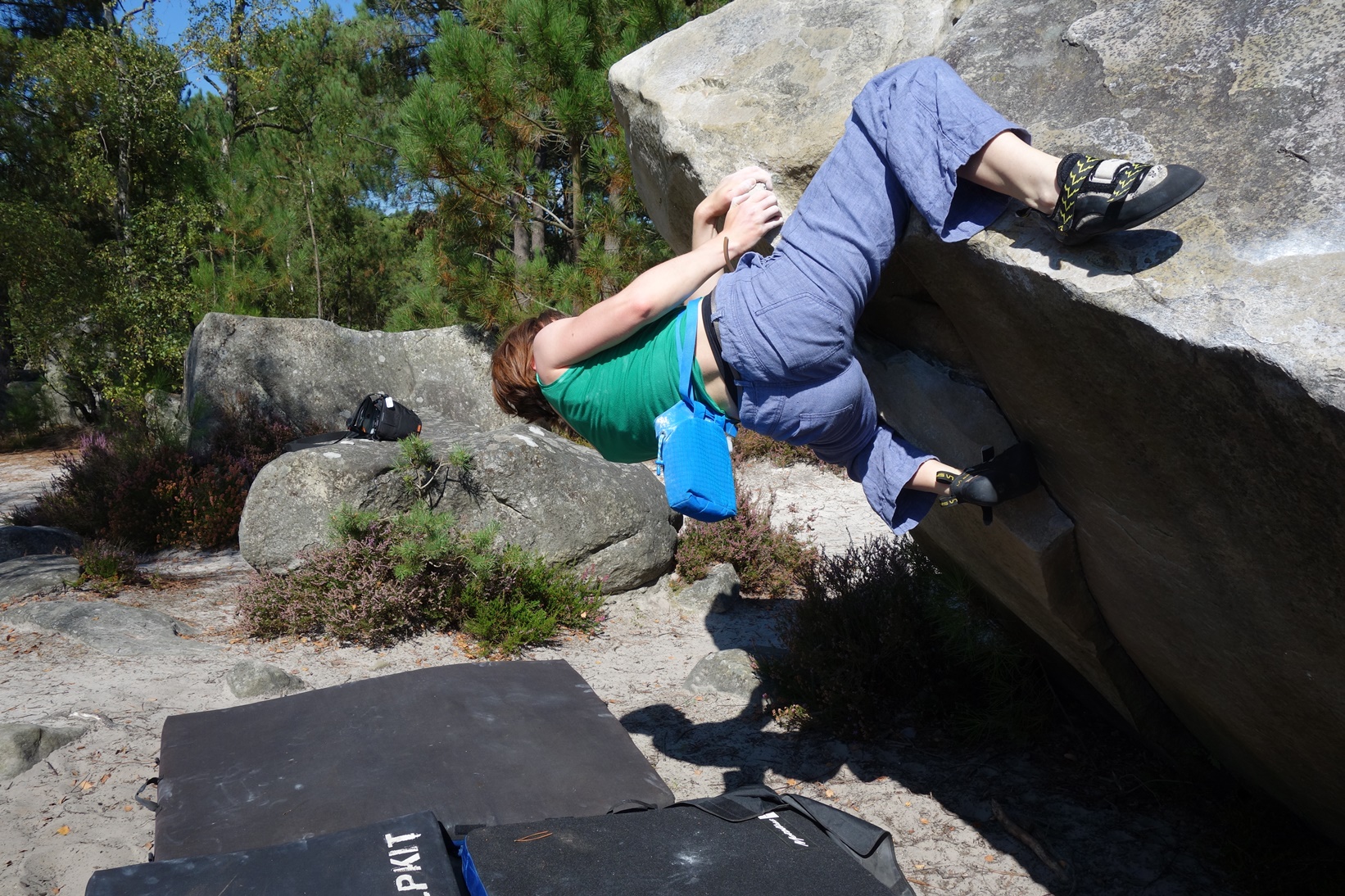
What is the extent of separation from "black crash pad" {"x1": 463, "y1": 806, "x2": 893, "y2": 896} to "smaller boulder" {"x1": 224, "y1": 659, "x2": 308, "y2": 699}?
2766 mm

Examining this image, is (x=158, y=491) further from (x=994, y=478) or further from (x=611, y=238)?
(x=994, y=478)

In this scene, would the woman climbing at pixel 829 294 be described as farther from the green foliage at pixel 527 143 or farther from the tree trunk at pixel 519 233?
the tree trunk at pixel 519 233

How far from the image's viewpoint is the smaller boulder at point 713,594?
21.1 feet

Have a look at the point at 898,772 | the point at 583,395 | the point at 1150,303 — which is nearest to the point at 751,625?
the point at 898,772

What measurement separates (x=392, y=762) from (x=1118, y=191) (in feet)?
8.39

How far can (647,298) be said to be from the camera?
2436mm

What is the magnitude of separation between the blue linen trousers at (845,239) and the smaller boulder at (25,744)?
3298 millimetres

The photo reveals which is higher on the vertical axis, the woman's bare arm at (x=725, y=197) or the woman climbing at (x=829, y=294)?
the woman's bare arm at (x=725, y=197)

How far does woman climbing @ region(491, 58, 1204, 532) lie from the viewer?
7.08 feet

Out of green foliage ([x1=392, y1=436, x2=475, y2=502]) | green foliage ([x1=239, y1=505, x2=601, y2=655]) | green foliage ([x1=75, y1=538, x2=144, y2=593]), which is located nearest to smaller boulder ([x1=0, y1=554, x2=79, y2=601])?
green foliage ([x1=75, y1=538, x2=144, y2=593])

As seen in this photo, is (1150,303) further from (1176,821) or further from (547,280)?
(547,280)

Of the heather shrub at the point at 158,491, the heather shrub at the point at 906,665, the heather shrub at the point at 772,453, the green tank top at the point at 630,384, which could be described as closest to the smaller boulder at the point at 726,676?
the heather shrub at the point at 906,665

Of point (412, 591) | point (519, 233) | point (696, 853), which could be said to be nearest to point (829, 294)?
point (696, 853)

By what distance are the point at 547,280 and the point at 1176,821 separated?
7.18m
